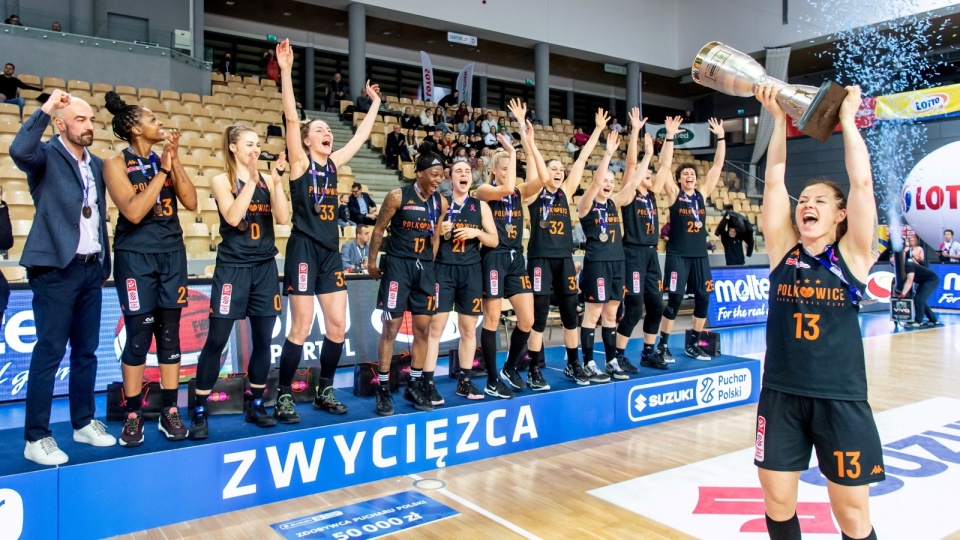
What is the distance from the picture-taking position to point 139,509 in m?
3.45

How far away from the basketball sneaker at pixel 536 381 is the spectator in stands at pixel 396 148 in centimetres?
920

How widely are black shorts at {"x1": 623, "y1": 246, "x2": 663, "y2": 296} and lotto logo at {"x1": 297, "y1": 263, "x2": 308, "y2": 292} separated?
9.87 ft

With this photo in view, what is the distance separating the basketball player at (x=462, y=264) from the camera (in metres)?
4.71

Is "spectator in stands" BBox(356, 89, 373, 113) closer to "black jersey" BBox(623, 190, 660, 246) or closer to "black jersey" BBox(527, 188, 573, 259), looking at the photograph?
"black jersey" BBox(623, 190, 660, 246)

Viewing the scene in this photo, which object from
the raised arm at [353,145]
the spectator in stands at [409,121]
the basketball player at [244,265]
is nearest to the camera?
the basketball player at [244,265]

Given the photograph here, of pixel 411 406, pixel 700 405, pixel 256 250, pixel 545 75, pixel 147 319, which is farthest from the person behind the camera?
pixel 545 75

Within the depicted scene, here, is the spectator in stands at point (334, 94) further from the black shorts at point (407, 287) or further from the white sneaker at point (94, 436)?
the white sneaker at point (94, 436)

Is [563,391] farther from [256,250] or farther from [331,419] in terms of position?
[256,250]

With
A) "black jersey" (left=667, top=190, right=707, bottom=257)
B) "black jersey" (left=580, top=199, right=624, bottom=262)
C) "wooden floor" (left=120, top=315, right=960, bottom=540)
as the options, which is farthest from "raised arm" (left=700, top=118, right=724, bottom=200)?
"wooden floor" (left=120, top=315, right=960, bottom=540)

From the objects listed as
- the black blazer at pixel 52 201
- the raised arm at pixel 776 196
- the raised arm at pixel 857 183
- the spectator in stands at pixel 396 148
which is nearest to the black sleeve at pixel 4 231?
the black blazer at pixel 52 201

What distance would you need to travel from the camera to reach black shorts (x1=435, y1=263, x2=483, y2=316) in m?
4.78

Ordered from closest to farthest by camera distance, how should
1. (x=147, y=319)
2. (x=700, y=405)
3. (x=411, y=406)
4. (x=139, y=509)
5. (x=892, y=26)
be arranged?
(x=139, y=509), (x=147, y=319), (x=411, y=406), (x=700, y=405), (x=892, y=26)

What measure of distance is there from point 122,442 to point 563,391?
9.85ft

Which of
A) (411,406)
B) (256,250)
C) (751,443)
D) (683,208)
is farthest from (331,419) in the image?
(683,208)
